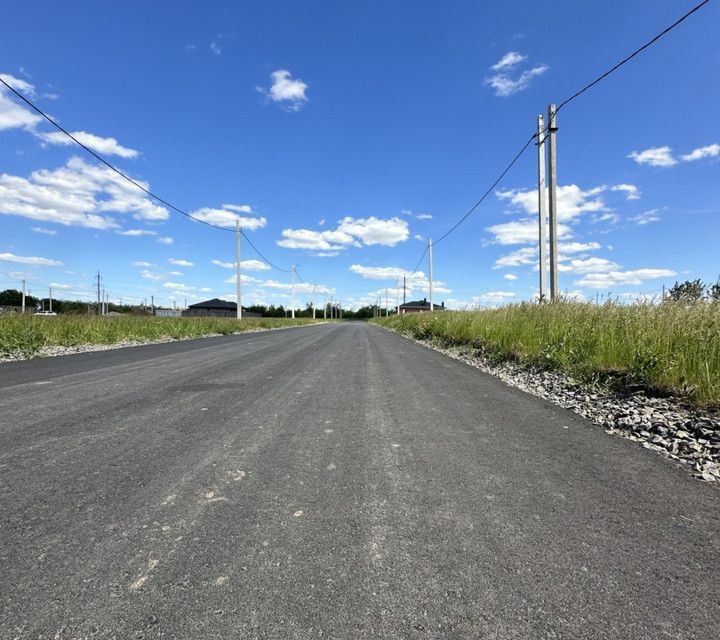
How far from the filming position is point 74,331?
50.6 feet

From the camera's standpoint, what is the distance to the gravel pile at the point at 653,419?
3.59 metres

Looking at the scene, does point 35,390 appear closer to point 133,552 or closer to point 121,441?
point 121,441

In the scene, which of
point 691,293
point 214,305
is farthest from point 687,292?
point 214,305

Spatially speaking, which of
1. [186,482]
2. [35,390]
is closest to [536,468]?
[186,482]

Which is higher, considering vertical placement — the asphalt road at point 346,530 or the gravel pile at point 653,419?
the gravel pile at point 653,419

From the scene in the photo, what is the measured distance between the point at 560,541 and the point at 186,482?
2.44 m

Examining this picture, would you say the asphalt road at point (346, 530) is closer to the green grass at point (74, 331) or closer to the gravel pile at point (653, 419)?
the gravel pile at point (653, 419)

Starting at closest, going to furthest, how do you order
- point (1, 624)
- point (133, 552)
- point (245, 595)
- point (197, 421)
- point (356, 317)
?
point (1, 624), point (245, 595), point (133, 552), point (197, 421), point (356, 317)

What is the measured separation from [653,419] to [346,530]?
12.6 feet

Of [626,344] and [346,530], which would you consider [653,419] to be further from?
[346,530]

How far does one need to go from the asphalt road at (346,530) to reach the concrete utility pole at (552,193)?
9.89 m

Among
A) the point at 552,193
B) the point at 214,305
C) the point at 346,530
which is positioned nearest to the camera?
the point at 346,530

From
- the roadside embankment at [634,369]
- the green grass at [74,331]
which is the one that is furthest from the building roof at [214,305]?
the roadside embankment at [634,369]

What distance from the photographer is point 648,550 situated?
221cm
